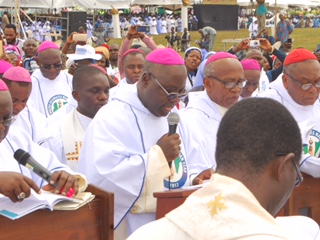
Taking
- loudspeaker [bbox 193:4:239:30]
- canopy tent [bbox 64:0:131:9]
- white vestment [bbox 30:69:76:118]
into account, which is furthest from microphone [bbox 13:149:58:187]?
loudspeaker [bbox 193:4:239:30]

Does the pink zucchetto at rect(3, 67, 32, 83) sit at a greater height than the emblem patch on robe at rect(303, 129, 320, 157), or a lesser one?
greater

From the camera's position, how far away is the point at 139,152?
14.0ft

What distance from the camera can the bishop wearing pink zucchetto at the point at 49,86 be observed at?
7.94 metres

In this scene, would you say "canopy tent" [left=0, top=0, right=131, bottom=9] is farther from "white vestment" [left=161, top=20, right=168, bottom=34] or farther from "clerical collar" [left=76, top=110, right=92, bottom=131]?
"clerical collar" [left=76, top=110, right=92, bottom=131]

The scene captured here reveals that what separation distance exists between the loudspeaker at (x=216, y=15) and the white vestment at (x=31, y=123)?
40875 mm

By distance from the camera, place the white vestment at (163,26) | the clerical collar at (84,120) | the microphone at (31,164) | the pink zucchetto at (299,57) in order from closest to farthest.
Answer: the microphone at (31,164) → the clerical collar at (84,120) → the pink zucchetto at (299,57) → the white vestment at (163,26)

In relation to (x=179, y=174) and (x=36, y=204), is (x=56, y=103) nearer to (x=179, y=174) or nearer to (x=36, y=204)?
(x=179, y=174)

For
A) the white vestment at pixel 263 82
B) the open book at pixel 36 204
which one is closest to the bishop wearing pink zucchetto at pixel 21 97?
the open book at pixel 36 204

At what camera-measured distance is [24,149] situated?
403cm

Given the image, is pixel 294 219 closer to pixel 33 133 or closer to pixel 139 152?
pixel 139 152

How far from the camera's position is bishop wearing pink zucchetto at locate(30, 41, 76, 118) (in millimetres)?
7941

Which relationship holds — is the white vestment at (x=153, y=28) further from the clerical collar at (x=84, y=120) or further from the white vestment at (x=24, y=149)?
the white vestment at (x=24, y=149)

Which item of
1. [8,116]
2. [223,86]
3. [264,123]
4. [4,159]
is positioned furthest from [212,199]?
[223,86]

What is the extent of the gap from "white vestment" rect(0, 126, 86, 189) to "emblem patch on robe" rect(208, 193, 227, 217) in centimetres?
198
